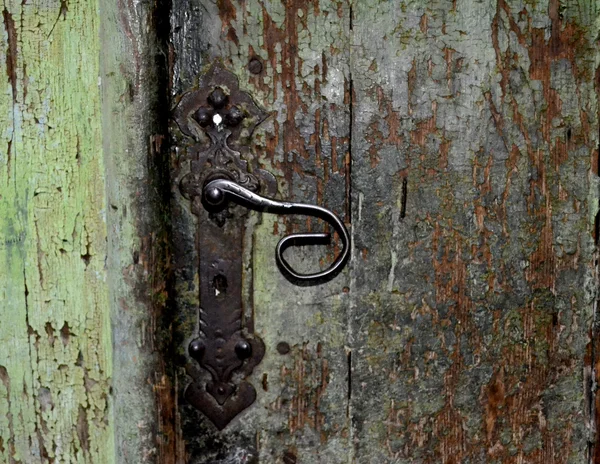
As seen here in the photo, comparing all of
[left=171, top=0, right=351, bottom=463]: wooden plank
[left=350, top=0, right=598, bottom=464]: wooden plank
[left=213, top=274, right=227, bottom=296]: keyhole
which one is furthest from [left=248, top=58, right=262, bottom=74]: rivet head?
[left=213, top=274, right=227, bottom=296]: keyhole

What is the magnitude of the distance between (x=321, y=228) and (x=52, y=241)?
304 millimetres

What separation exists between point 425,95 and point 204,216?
0.96 ft

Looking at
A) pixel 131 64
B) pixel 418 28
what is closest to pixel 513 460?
pixel 418 28

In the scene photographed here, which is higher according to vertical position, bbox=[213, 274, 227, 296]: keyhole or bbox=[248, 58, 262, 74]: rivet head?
bbox=[248, 58, 262, 74]: rivet head

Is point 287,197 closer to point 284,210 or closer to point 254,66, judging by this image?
point 284,210

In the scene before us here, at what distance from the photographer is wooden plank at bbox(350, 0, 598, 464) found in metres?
0.87

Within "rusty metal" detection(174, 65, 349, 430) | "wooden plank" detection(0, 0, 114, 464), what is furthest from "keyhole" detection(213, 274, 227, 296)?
"wooden plank" detection(0, 0, 114, 464)

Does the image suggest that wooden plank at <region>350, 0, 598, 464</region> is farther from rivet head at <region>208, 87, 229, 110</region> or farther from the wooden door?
rivet head at <region>208, 87, 229, 110</region>

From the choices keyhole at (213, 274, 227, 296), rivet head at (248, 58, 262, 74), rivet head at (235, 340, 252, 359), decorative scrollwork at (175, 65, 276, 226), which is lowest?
rivet head at (235, 340, 252, 359)

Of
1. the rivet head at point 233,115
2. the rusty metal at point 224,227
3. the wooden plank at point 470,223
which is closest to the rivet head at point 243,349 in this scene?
the rusty metal at point 224,227

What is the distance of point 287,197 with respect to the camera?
2.84 feet

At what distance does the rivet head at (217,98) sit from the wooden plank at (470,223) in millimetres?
152

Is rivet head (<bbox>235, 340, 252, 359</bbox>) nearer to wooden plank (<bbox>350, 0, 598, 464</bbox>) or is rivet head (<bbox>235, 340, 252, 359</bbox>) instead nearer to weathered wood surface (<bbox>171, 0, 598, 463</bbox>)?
weathered wood surface (<bbox>171, 0, 598, 463</bbox>)

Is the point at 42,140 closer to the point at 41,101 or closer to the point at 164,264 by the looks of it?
the point at 41,101
